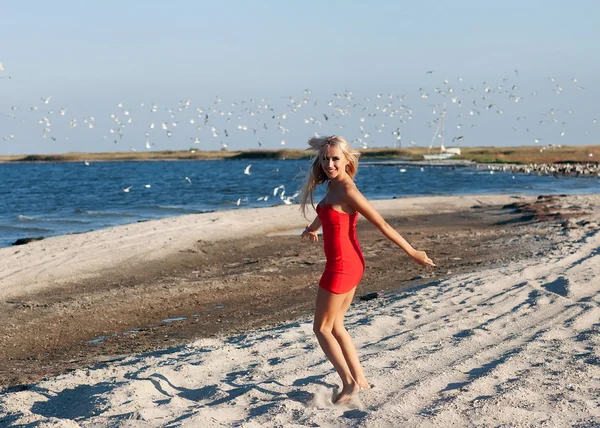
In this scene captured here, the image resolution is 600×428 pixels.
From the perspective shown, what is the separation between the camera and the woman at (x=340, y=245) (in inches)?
240

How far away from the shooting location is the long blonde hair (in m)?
6.27

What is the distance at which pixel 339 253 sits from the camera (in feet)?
19.9

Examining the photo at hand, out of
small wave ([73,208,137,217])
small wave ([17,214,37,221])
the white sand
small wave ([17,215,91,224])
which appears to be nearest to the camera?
the white sand

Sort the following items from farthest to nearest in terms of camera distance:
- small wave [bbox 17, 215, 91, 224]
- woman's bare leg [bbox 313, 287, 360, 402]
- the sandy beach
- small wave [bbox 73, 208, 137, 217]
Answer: small wave [bbox 73, 208, 137, 217]
small wave [bbox 17, 215, 91, 224]
woman's bare leg [bbox 313, 287, 360, 402]
the sandy beach

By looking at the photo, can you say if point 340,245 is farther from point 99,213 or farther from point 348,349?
point 99,213

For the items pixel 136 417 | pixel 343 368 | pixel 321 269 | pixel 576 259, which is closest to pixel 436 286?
pixel 576 259

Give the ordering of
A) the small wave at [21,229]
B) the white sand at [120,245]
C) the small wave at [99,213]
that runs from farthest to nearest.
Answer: the small wave at [99,213]
the small wave at [21,229]
the white sand at [120,245]

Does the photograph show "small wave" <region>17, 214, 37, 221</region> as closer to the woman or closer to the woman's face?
the woman

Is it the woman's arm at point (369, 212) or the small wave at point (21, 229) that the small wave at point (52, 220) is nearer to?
the small wave at point (21, 229)

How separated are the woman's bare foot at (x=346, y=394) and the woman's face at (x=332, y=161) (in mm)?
1562

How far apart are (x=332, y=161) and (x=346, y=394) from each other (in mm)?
1723

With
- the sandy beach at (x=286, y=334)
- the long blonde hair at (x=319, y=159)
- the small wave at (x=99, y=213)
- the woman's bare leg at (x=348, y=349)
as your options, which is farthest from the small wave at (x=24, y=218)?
the woman's bare leg at (x=348, y=349)

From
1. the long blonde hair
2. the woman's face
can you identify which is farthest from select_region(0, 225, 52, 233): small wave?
the woman's face

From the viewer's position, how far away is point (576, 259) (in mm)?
12977
